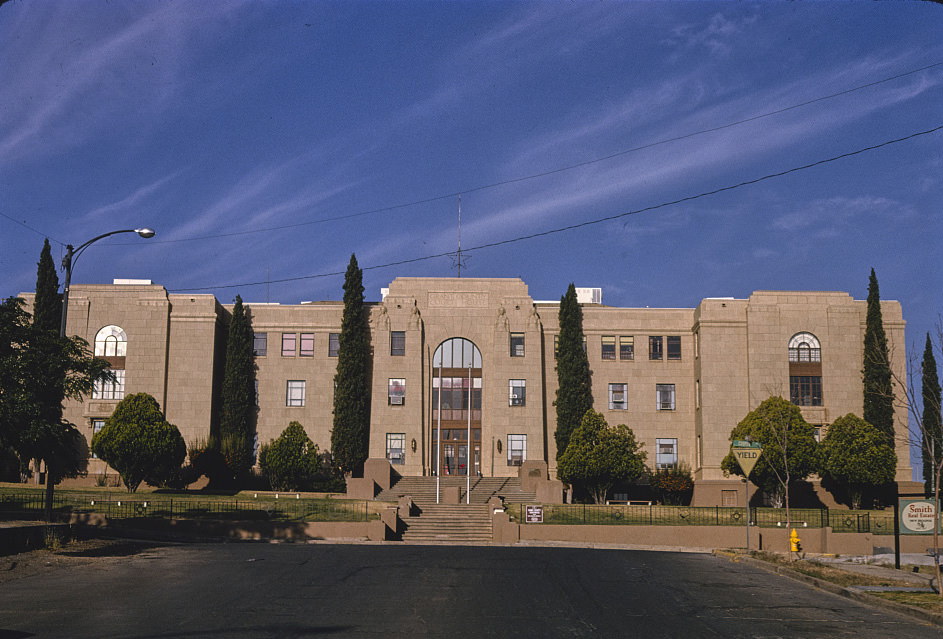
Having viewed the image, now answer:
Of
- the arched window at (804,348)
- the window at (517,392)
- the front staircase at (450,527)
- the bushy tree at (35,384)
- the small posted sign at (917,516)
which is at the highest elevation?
the arched window at (804,348)

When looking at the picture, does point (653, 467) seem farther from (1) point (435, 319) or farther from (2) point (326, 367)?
(2) point (326, 367)

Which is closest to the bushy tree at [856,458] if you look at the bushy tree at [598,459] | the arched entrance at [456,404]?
the bushy tree at [598,459]

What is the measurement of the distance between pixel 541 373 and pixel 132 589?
44.6 metres

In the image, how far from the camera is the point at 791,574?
27.5 metres

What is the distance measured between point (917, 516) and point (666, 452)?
122ft

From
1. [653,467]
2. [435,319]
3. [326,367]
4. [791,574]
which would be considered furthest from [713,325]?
[791,574]

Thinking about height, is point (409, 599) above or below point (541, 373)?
below

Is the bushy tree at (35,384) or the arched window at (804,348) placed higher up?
the arched window at (804,348)

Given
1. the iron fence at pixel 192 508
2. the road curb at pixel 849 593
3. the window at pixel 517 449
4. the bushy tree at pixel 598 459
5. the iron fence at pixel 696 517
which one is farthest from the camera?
the window at pixel 517 449

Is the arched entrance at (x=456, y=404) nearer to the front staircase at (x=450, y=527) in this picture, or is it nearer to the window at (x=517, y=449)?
the window at (x=517, y=449)

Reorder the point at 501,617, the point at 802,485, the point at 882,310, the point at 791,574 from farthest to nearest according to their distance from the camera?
1. the point at 882,310
2. the point at 802,485
3. the point at 791,574
4. the point at 501,617

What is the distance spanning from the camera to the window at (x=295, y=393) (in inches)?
2569

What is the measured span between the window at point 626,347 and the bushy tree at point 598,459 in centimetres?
831

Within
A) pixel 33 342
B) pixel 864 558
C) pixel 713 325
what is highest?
pixel 713 325
